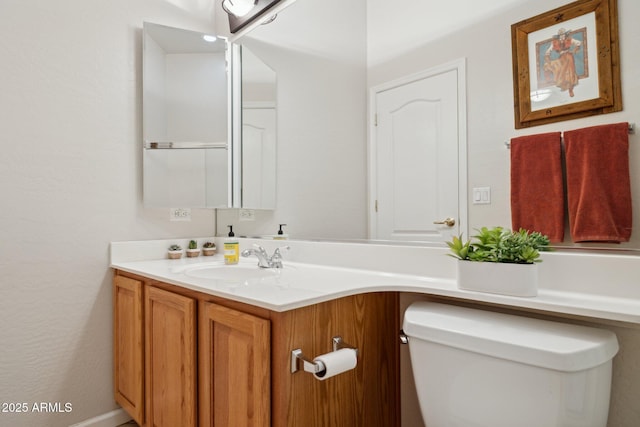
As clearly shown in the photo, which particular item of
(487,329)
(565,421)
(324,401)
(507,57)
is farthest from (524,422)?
(507,57)

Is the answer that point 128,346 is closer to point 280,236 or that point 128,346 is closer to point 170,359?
point 170,359

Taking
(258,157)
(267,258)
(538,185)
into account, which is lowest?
(267,258)

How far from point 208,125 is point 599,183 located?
5.62 feet

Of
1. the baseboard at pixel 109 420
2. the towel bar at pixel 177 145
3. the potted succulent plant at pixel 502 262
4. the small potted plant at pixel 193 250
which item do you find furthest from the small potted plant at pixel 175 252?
the potted succulent plant at pixel 502 262

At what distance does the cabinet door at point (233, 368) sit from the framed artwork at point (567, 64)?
3.16 ft

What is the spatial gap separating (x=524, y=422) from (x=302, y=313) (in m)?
0.54

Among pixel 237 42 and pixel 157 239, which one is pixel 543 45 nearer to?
pixel 237 42

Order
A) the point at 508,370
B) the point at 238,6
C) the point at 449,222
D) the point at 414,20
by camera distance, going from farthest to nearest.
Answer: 1. the point at 238,6
2. the point at 414,20
3. the point at 449,222
4. the point at 508,370

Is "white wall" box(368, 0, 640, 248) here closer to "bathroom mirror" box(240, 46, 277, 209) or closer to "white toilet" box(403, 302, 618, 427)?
"white toilet" box(403, 302, 618, 427)

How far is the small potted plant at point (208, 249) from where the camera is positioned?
192 cm

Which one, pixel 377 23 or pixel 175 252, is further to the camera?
pixel 175 252

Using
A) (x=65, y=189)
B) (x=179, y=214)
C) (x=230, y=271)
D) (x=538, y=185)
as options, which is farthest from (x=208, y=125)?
(x=538, y=185)

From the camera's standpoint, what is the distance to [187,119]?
189 centimetres

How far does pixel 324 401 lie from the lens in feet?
3.06
